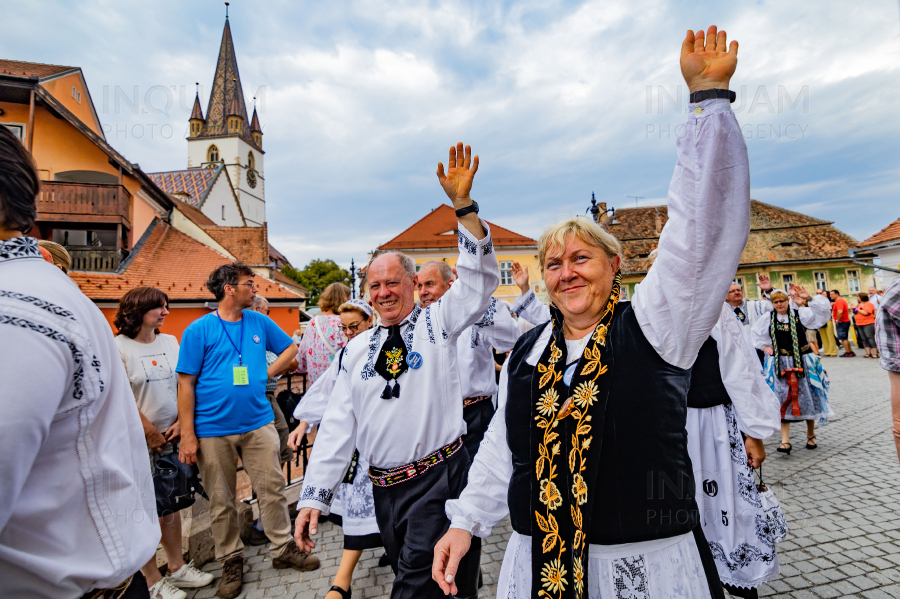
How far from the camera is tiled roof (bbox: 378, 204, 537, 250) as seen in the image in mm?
33812

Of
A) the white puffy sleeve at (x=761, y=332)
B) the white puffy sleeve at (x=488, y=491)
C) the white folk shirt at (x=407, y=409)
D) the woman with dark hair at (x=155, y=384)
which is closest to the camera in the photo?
the white puffy sleeve at (x=488, y=491)

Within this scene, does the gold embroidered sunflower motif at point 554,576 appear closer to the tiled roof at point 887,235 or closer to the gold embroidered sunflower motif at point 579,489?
the gold embroidered sunflower motif at point 579,489

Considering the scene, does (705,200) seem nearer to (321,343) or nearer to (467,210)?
(467,210)

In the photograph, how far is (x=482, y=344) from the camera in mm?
3916

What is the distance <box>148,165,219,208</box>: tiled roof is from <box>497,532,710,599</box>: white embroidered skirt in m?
49.5

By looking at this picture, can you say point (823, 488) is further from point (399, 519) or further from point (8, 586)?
point (8, 586)

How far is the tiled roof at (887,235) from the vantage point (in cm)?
1815

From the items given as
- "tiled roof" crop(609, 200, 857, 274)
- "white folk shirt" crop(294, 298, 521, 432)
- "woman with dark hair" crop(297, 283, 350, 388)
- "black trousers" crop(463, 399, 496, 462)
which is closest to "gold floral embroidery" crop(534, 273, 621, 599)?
"black trousers" crop(463, 399, 496, 462)

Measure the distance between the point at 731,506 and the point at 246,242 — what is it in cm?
3608

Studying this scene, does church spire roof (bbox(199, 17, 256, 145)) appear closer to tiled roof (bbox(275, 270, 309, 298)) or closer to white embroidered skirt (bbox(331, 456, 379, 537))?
tiled roof (bbox(275, 270, 309, 298))

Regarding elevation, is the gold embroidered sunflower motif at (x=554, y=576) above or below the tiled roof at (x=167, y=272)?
below

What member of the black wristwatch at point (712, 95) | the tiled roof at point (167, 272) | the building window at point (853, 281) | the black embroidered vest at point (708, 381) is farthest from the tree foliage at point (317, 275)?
the black wristwatch at point (712, 95)

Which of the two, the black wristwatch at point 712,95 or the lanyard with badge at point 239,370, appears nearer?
the black wristwatch at point 712,95

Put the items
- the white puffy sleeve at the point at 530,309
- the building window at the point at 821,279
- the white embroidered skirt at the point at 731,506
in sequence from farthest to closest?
the building window at the point at 821,279 < the white puffy sleeve at the point at 530,309 < the white embroidered skirt at the point at 731,506
